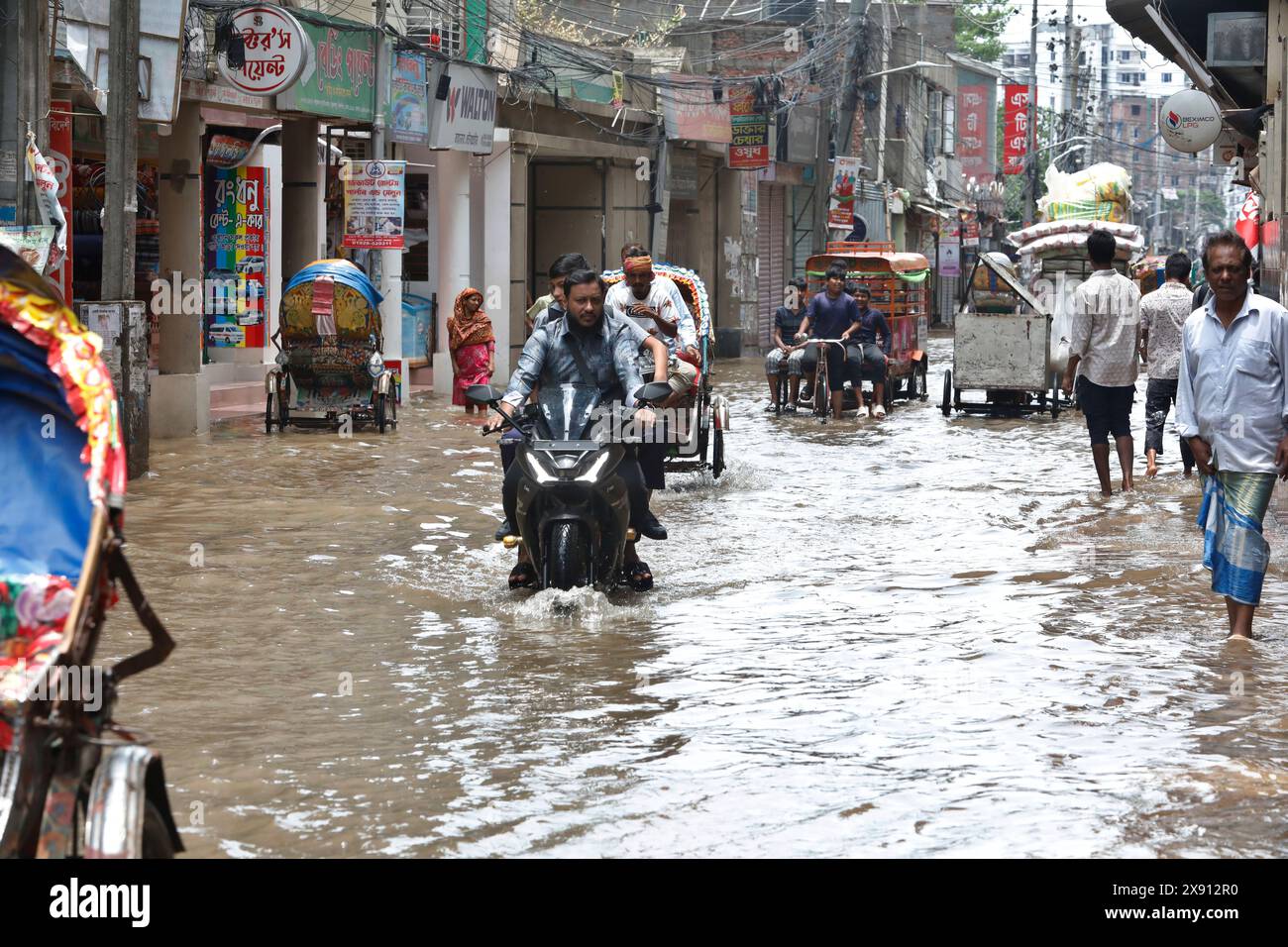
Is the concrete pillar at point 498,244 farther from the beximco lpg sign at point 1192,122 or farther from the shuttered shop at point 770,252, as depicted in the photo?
the shuttered shop at point 770,252

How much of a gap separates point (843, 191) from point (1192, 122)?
1989 cm

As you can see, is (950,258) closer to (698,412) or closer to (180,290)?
(180,290)

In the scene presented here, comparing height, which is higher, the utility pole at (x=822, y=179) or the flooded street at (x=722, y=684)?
the utility pole at (x=822, y=179)

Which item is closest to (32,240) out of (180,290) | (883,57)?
(180,290)

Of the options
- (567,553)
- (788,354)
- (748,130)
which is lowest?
(567,553)

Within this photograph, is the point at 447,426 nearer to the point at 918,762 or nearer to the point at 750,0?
the point at 918,762

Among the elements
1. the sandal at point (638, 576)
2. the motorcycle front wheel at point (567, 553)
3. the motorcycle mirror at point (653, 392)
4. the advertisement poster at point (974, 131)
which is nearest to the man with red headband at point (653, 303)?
the sandal at point (638, 576)

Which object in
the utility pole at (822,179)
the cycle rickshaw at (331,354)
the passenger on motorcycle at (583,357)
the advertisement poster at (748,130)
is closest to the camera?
the passenger on motorcycle at (583,357)

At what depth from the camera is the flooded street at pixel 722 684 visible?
221 inches

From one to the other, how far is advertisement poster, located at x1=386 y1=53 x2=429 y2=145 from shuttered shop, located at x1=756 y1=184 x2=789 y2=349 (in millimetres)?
18848

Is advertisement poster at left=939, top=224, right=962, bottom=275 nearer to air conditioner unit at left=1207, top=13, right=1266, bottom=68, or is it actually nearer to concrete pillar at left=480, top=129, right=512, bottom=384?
concrete pillar at left=480, top=129, right=512, bottom=384

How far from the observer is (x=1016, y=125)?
2416 inches

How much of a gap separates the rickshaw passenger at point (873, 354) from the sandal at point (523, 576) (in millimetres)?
12854
